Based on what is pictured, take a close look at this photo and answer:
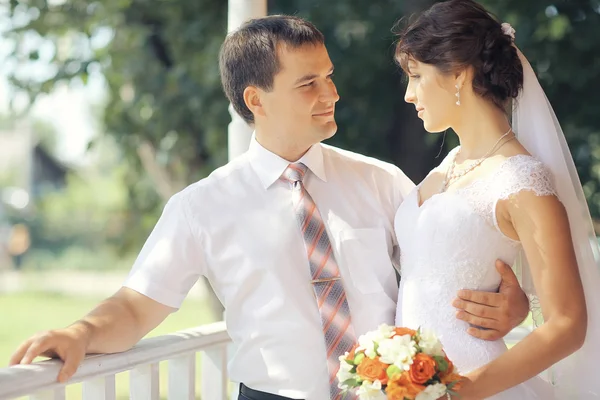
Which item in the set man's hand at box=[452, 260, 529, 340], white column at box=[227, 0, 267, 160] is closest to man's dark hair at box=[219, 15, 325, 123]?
white column at box=[227, 0, 267, 160]

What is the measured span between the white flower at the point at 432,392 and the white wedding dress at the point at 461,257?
1.22ft

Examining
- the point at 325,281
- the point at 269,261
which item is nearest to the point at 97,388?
the point at 269,261

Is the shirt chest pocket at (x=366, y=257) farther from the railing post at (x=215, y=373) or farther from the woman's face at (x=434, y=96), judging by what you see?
the railing post at (x=215, y=373)

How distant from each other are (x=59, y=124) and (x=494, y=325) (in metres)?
41.2

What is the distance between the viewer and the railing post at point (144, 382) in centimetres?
251

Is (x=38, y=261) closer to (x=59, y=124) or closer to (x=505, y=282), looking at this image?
(x=59, y=124)

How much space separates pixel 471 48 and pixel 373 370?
89cm

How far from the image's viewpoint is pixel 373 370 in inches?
75.2

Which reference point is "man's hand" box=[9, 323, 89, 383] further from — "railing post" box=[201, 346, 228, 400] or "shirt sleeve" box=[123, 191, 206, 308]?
"railing post" box=[201, 346, 228, 400]

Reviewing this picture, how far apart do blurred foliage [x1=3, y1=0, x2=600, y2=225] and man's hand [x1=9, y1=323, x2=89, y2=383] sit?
9.36 feet

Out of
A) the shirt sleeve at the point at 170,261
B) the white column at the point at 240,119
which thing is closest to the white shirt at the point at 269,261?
the shirt sleeve at the point at 170,261

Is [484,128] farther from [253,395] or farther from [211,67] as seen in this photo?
[211,67]

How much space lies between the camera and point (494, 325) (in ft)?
7.38

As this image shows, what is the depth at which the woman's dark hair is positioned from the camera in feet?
7.41
